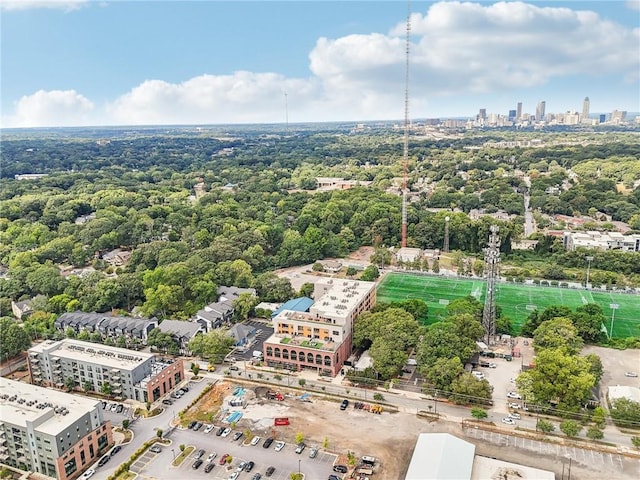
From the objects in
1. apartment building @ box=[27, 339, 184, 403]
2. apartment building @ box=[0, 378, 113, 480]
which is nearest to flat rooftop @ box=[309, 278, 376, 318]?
apartment building @ box=[27, 339, 184, 403]

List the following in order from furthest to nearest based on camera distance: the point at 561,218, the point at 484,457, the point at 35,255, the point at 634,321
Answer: the point at 561,218
the point at 35,255
the point at 634,321
the point at 484,457

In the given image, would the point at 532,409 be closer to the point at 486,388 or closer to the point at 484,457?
the point at 486,388

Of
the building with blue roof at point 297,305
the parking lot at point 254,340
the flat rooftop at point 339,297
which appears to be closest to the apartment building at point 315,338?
Result: the flat rooftop at point 339,297

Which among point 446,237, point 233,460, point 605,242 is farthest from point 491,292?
point 605,242

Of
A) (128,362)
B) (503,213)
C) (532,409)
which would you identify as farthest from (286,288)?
(503,213)

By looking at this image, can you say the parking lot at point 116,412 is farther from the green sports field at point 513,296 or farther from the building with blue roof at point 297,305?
the green sports field at point 513,296
